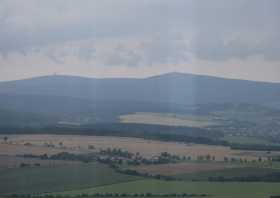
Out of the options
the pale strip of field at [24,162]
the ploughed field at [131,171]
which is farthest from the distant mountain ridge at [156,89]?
the pale strip of field at [24,162]

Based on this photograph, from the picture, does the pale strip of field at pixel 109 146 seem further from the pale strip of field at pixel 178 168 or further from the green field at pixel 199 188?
the green field at pixel 199 188

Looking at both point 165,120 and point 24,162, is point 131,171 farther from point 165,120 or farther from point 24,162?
point 165,120

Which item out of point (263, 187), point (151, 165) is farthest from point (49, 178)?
point (263, 187)

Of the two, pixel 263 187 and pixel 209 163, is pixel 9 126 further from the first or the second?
pixel 263 187

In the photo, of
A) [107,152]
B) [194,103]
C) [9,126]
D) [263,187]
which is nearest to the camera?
[263,187]

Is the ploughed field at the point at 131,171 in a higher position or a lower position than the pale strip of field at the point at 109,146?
lower

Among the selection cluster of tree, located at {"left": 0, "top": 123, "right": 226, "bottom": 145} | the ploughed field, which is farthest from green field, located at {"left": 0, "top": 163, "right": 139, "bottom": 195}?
cluster of tree, located at {"left": 0, "top": 123, "right": 226, "bottom": 145}
